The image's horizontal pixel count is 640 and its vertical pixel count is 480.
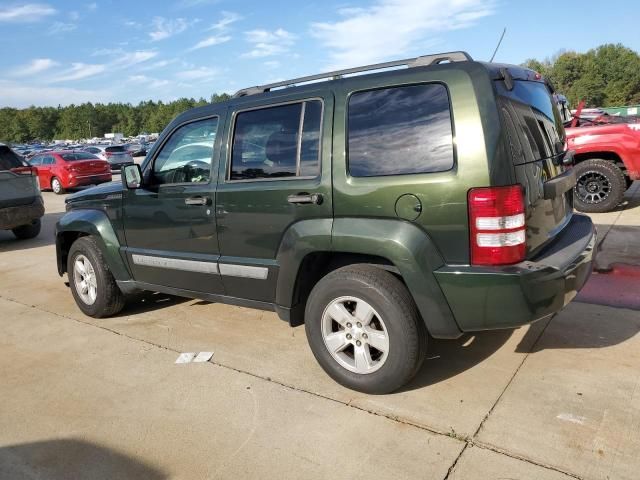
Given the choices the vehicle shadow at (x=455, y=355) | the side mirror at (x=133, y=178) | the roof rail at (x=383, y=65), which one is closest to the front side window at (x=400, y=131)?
the roof rail at (x=383, y=65)

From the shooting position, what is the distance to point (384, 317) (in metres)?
2.91

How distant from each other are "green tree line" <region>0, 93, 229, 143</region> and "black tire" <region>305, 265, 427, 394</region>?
5120 inches

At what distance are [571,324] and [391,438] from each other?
6.93 ft

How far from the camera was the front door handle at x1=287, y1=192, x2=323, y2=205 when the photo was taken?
3.08 metres

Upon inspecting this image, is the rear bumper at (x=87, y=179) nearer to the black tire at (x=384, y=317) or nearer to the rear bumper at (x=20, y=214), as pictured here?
the rear bumper at (x=20, y=214)

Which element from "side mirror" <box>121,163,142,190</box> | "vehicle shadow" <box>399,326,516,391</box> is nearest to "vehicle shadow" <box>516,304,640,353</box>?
"vehicle shadow" <box>399,326,516,391</box>

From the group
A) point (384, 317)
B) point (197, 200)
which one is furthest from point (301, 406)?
point (197, 200)

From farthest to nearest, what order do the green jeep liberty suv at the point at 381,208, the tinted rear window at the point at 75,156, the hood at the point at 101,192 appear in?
the tinted rear window at the point at 75,156
the hood at the point at 101,192
the green jeep liberty suv at the point at 381,208

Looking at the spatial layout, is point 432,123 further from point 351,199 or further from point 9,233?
point 9,233

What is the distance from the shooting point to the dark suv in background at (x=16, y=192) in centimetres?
825

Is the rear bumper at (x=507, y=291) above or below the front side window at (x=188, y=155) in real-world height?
below

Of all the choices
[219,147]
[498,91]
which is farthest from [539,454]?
[219,147]

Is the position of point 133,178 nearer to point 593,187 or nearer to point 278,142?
point 278,142

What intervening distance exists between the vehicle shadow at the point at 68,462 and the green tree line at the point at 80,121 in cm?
13004
